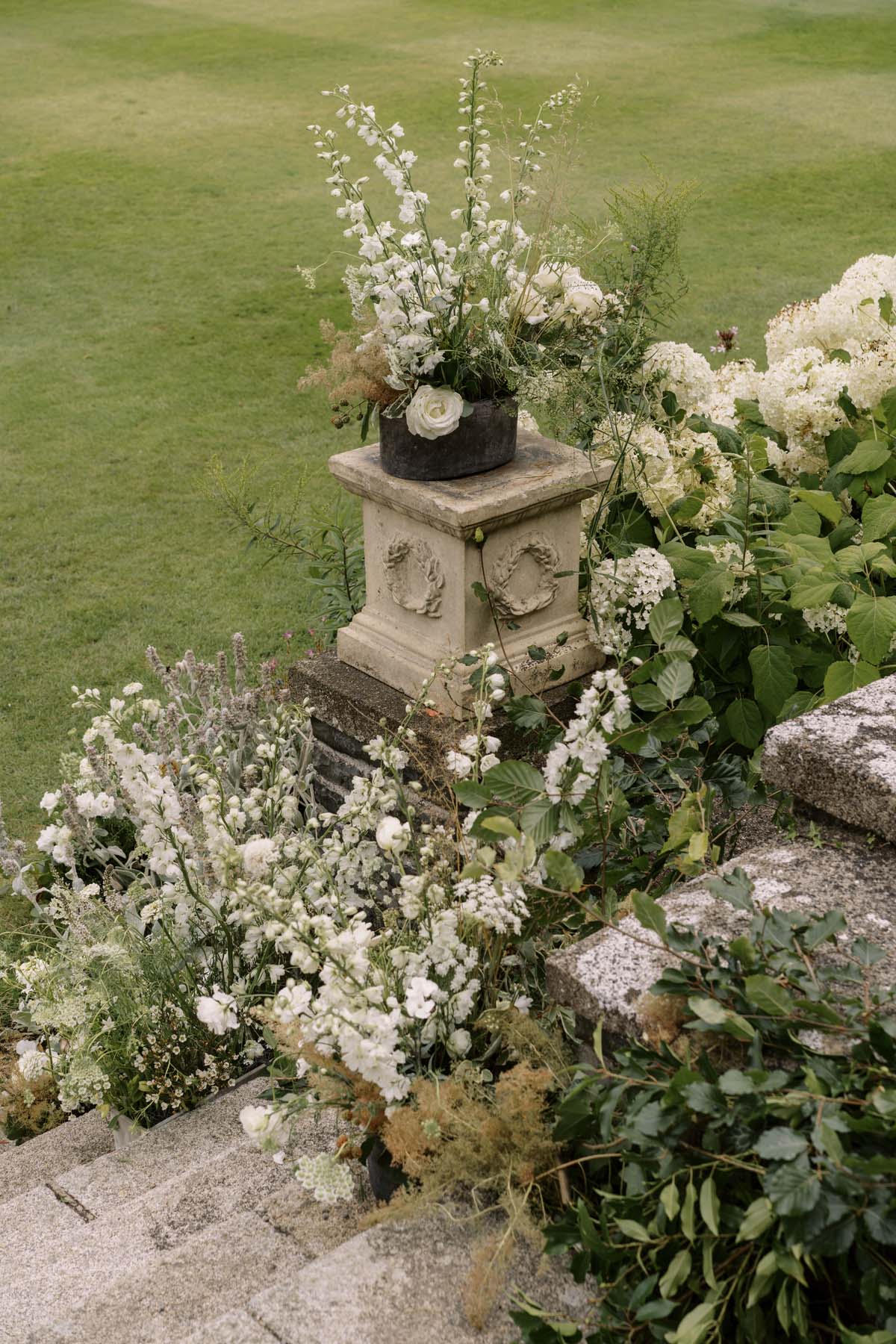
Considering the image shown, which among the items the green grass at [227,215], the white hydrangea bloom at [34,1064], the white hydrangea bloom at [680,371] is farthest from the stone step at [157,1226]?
the white hydrangea bloom at [680,371]

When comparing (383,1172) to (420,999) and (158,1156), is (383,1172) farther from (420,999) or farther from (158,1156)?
(158,1156)

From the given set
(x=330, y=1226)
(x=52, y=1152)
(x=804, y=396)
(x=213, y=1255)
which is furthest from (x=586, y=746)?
(x=804, y=396)

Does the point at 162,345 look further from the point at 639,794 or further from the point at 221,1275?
the point at 221,1275

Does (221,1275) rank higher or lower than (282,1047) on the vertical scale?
lower

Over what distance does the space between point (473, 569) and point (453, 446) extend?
302mm

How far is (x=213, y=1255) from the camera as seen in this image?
2.11m

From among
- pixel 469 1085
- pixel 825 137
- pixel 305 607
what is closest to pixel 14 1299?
pixel 469 1085

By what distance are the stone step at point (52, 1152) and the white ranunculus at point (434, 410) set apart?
175cm

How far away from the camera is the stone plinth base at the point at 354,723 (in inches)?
128

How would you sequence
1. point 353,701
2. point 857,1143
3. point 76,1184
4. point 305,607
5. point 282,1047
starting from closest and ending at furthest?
1. point 857,1143
2. point 282,1047
3. point 76,1184
4. point 353,701
5. point 305,607

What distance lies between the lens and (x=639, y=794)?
2859 millimetres

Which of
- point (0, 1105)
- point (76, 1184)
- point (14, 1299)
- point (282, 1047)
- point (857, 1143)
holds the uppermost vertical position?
point (857, 1143)

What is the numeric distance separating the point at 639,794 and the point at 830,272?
7.21m

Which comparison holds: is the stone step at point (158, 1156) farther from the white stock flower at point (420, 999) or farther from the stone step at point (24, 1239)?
the white stock flower at point (420, 999)
